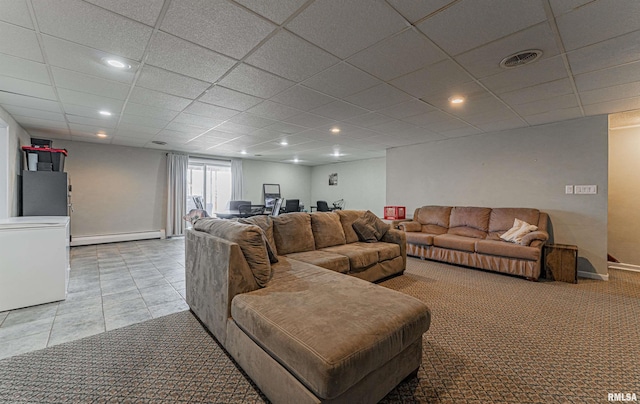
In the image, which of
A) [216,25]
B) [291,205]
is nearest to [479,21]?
[216,25]

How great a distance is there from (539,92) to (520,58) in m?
1.07

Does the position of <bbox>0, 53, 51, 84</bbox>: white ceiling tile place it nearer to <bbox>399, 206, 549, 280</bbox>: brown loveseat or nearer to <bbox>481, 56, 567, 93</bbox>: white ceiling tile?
<bbox>481, 56, 567, 93</bbox>: white ceiling tile

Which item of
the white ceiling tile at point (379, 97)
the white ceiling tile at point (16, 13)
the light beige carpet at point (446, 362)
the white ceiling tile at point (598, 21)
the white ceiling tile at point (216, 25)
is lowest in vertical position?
the light beige carpet at point (446, 362)

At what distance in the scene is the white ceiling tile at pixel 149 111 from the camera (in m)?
3.54

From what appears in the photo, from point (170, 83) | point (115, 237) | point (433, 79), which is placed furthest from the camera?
point (115, 237)

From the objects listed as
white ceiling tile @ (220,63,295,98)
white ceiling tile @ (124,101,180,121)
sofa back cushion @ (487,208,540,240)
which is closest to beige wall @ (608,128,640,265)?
sofa back cushion @ (487,208,540,240)

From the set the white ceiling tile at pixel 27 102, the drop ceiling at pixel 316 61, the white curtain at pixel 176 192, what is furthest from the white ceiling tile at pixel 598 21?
the white curtain at pixel 176 192

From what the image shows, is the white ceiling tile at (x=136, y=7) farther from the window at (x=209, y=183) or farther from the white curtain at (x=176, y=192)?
the window at (x=209, y=183)

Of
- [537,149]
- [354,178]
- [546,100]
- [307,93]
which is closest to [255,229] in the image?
[307,93]

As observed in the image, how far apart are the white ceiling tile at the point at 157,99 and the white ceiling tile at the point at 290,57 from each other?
57.7 inches

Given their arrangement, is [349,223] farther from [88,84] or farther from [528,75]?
[88,84]

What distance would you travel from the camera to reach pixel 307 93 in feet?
10.1

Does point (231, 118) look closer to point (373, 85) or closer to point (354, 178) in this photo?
point (373, 85)

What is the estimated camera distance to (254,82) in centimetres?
277
